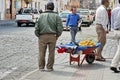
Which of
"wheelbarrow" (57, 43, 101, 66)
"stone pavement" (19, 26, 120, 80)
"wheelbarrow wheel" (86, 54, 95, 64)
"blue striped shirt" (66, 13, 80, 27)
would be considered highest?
"blue striped shirt" (66, 13, 80, 27)

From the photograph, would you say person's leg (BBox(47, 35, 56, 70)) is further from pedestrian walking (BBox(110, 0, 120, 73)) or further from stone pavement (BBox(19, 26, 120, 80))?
pedestrian walking (BBox(110, 0, 120, 73))

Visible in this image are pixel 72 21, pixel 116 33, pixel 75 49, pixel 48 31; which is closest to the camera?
pixel 116 33

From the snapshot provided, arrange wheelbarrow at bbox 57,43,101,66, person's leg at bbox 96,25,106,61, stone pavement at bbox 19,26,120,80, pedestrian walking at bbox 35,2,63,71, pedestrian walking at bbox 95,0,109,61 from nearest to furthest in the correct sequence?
stone pavement at bbox 19,26,120,80, pedestrian walking at bbox 35,2,63,71, wheelbarrow at bbox 57,43,101,66, pedestrian walking at bbox 95,0,109,61, person's leg at bbox 96,25,106,61

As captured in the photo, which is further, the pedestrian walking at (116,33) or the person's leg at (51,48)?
the person's leg at (51,48)

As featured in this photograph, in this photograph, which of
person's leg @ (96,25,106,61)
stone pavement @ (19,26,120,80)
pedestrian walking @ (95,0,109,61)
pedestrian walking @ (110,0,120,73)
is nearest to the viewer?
stone pavement @ (19,26,120,80)

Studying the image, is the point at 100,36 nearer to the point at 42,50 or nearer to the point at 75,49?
the point at 75,49

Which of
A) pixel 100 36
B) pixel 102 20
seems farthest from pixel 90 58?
pixel 102 20

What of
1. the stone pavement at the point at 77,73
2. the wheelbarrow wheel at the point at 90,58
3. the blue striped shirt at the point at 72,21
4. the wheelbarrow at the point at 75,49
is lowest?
the stone pavement at the point at 77,73

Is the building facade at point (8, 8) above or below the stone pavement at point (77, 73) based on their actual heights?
above

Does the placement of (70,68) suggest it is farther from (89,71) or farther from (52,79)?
(52,79)

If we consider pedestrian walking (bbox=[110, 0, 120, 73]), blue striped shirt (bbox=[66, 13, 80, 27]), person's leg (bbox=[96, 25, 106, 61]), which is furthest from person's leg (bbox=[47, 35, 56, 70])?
blue striped shirt (bbox=[66, 13, 80, 27])

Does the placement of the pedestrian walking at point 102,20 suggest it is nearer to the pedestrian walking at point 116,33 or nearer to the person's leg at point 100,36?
the person's leg at point 100,36

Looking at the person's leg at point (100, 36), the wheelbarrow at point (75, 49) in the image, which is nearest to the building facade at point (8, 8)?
the person's leg at point (100, 36)

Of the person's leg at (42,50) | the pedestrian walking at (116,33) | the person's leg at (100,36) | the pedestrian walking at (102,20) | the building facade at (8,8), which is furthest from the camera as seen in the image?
the building facade at (8,8)
